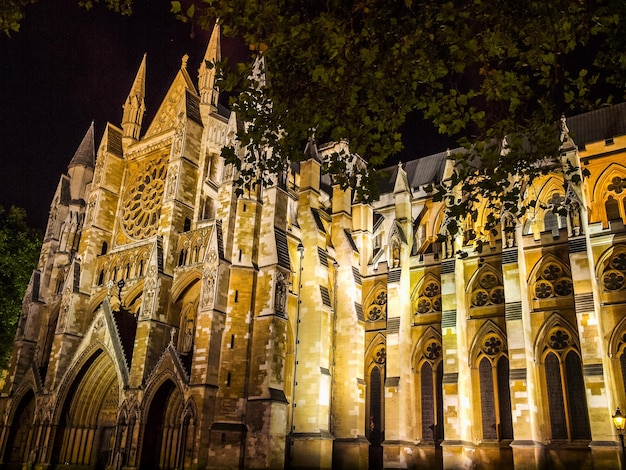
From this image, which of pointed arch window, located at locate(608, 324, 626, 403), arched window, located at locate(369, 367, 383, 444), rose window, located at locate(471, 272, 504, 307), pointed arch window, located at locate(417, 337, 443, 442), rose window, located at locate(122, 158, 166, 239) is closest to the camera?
pointed arch window, located at locate(608, 324, 626, 403)

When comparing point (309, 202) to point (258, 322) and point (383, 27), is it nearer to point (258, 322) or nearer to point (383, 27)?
point (258, 322)

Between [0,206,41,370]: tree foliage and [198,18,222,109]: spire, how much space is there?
1188 centimetres

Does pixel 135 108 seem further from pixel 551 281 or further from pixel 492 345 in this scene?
pixel 551 281

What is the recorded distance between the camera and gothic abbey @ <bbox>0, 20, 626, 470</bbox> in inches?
762

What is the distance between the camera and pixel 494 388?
2119cm

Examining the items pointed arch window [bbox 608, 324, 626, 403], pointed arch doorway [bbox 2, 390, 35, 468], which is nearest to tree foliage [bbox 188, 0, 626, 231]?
pointed arch window [bbox 608, 324, 626, 403]

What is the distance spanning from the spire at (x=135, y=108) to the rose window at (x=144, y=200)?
111 inches

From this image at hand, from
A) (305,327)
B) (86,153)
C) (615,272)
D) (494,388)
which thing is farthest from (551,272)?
(86,153)

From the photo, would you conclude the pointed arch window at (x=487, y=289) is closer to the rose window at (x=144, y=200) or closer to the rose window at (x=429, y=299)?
the rose window at (x=429, y=299)

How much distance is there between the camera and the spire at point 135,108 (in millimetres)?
30156

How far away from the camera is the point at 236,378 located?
64.5 ft

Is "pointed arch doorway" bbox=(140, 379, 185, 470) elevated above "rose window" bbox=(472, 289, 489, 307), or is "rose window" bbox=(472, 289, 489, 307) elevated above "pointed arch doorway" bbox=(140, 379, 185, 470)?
"rose window" bbox=(472, 289, 489, 307)

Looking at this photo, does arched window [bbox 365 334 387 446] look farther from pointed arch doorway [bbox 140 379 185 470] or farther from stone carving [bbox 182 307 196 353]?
pointed arch doorway [bbox 140 379 185 470]

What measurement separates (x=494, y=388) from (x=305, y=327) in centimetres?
730
